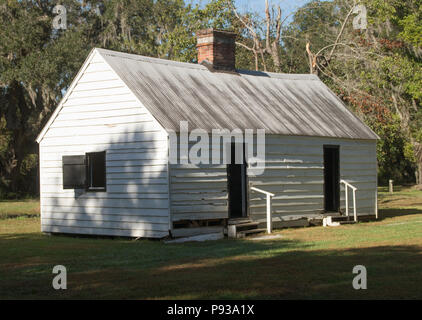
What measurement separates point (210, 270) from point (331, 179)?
11.3 metres

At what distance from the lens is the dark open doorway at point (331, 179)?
21.5 m

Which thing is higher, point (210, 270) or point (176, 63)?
point (176, 63)

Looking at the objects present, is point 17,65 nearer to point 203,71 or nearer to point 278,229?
point 203,71

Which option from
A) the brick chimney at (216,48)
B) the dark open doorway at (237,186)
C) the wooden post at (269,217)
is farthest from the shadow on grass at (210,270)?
the brick chimney at (216,48)

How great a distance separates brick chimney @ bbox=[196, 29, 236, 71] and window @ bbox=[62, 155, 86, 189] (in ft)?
17.8

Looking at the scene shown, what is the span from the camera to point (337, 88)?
101ft

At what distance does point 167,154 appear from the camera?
16.3 metres

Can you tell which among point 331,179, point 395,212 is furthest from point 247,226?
point 395,212

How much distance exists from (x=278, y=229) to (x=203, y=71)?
17.3 feet

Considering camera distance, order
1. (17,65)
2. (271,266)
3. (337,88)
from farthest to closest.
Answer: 1. (17,65)
2. (337,88)
3. (271,266)

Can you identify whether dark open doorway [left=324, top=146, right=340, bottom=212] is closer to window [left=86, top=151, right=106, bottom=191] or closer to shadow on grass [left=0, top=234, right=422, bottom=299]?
shadow on grass [left=0, top=234, right=422, bottom=299]

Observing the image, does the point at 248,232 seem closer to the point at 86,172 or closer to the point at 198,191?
the point at 198,191

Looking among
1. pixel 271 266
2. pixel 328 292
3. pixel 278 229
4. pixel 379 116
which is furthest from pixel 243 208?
pixel 379 116

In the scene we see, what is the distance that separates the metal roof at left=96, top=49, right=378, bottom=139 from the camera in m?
17.7
